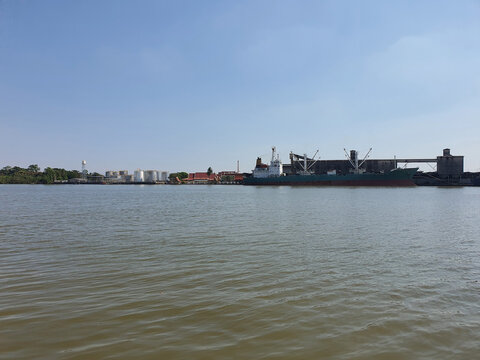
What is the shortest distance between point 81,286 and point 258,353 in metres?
5.13

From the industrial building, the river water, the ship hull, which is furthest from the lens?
the industrial building

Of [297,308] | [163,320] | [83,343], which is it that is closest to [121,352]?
[83,343]

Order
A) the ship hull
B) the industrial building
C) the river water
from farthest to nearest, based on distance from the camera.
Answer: the industrial building → the ship hull → the river water

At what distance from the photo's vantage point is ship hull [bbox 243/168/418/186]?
288ft

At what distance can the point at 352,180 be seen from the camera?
308 feet

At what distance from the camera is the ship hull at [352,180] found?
87.8 meters

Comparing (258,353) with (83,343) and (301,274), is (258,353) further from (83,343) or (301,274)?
(301,274)

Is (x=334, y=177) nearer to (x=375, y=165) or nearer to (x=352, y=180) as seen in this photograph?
(x=352, y=180)

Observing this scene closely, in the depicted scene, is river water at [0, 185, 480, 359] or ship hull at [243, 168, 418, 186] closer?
river water at [0, 185, 480, 359]

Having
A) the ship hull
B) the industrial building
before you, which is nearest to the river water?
the ship hull

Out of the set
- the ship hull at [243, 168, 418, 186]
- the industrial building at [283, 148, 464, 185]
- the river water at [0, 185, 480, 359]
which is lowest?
the river water at [0, 185, 480, 359]

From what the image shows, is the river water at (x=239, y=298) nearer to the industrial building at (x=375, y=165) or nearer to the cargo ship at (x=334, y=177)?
the cargo ship at (x=334, y=177)

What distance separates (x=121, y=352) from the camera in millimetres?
4105

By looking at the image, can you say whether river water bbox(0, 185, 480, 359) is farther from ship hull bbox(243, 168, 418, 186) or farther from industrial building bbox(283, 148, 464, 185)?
industrial building bbox(283, 148, 464, 185)
